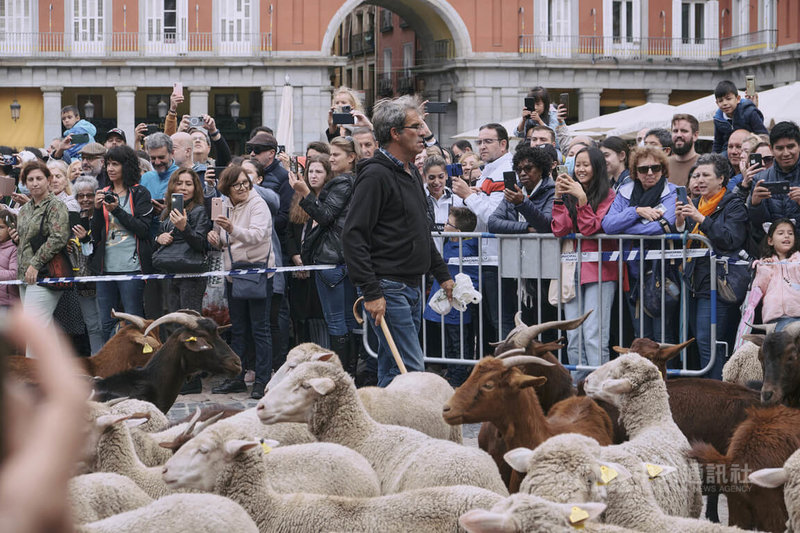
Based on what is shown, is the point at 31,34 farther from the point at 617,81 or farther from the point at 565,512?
the point at 565,512

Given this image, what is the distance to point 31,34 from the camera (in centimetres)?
4609

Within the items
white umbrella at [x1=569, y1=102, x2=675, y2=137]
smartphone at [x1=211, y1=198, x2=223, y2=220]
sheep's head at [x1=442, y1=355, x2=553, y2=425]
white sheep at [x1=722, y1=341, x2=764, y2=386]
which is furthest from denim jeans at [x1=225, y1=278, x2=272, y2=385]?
white umbrella at [x1=569, y1=102, x2=675, y2=137]

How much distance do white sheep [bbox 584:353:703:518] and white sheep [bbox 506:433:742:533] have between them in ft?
1.73

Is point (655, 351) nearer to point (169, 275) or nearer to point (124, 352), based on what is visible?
point (124, 352)

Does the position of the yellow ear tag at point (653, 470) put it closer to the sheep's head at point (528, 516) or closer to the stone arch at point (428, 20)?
the sheep's head at point (528, 516)

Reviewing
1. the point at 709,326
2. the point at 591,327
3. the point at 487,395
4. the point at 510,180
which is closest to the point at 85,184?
the point at 510,180

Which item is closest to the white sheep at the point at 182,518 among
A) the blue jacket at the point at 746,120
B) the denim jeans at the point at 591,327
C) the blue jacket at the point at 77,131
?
the denim jeans at the point at 591,327

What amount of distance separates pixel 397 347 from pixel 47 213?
15.6ft

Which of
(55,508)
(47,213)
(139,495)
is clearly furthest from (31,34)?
(55,508)

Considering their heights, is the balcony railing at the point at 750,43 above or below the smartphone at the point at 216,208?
above

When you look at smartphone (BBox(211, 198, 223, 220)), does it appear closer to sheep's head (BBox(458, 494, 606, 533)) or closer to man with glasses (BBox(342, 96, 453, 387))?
man with glasses (BBox(342, 96, 453, 387))

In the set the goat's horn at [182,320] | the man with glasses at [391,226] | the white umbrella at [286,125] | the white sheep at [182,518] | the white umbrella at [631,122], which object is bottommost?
the white sheep at [182,518]

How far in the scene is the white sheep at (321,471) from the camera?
486 cm

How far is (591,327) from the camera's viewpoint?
841 centimetres
